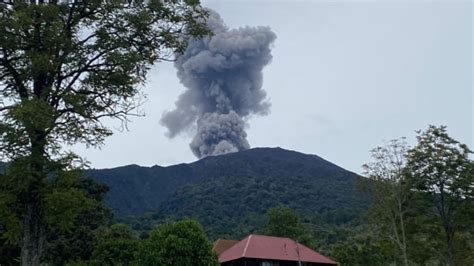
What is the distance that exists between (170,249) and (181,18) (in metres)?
25.1

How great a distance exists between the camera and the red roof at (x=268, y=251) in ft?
155

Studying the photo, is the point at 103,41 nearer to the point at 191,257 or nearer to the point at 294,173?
the point at 191,257

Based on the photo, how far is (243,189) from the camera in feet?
500

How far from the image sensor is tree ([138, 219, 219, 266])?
107 feet

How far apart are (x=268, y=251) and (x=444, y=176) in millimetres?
17608

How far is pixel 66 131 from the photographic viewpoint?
28.3ft

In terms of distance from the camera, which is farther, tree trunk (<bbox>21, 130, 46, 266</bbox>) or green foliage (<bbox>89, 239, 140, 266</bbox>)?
green foliage (<bbox>89, 239, 140, 266</bbox>)

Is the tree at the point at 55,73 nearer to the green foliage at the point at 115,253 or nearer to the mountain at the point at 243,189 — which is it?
the green foliage at the point at 115,253

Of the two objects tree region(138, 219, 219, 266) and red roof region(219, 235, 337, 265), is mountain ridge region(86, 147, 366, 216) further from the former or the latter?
tree region(138, 219, 219, 266)

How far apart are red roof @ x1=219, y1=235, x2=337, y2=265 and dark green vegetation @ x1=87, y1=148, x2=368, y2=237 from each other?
3701cm

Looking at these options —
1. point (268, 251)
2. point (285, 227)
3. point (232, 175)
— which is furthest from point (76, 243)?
point (232, 175)

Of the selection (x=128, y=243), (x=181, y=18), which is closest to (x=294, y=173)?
(x=128, y=243)

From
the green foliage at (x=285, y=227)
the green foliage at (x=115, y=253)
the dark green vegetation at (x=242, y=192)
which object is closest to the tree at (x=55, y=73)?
the green foliage at (x=115, y=253)

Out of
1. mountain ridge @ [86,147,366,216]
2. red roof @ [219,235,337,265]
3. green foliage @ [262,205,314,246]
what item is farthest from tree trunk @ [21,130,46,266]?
mountain ridge @ [86,147,366,216]
